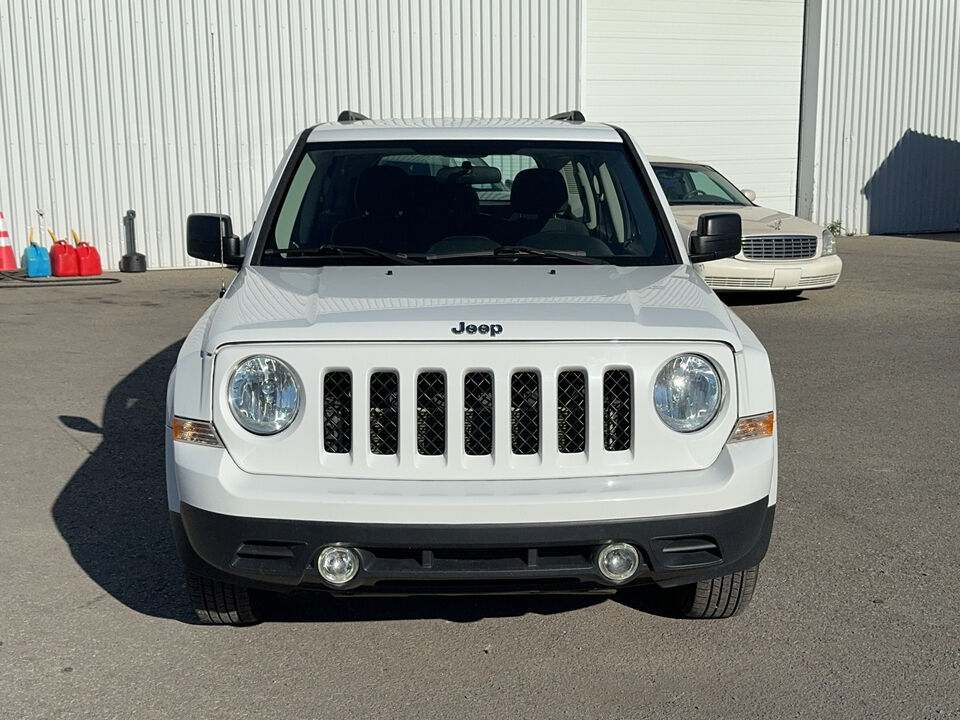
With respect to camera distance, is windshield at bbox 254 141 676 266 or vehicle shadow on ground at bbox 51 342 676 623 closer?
vehicle shadow on ground at bbox 51 342 676 623

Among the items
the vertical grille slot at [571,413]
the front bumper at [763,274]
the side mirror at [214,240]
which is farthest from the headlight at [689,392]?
the front bumper at [763,274]

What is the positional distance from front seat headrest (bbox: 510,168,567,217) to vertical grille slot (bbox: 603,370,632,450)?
161 cm

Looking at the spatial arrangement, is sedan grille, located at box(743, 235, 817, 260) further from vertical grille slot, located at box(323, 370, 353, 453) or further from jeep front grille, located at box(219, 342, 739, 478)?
vertical grille slot, located at box(323, 370, 353, 453)

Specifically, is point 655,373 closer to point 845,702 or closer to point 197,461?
point 845,702

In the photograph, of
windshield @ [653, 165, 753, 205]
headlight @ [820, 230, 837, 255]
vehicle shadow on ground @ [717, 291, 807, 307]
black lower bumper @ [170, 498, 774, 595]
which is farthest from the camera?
windshield @ [653, 165, 753, 205]

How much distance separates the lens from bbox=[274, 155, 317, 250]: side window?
16.1 feet

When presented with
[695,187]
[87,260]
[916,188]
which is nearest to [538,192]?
[695,187]

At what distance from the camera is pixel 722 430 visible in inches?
142

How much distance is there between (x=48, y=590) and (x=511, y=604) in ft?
5.76

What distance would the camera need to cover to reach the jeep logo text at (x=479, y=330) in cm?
356

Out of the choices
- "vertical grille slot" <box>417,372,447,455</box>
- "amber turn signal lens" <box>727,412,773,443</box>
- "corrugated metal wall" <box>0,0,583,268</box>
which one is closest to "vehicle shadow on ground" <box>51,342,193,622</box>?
"vertical grille slot" <box>417,372,447,455</box>

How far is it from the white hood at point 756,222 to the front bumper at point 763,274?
32 cm

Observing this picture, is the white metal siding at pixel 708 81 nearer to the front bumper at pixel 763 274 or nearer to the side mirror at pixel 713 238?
the front bumper at pixel 763 274

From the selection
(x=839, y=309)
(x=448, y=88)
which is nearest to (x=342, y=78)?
(x=448, y=88)
